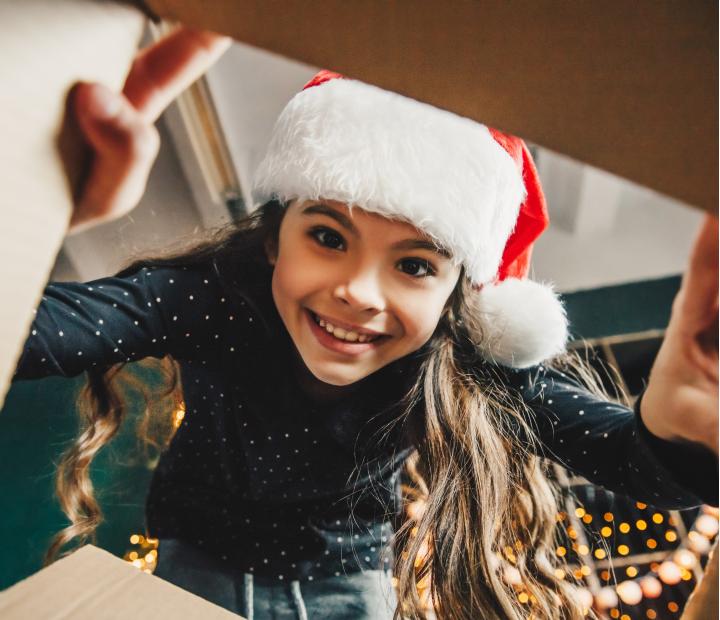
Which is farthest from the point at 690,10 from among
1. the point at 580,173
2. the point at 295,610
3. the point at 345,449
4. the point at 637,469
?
the point at 580,173

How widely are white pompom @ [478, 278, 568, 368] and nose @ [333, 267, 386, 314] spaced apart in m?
0.14

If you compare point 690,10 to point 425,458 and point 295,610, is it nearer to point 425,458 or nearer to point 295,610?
point 425,458

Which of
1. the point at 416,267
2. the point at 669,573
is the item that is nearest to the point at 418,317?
the point at 416,267

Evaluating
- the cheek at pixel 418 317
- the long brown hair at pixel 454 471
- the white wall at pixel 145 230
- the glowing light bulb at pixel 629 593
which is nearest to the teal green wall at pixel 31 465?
the long brown hair at pixel 454 471

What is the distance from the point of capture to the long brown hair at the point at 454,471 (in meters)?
0.52

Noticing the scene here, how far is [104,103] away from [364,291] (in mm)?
252

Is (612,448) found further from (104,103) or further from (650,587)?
(104,103)

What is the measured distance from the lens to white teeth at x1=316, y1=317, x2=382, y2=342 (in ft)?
1.60

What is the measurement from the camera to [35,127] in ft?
0.70

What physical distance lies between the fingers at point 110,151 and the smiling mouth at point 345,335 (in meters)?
0.24

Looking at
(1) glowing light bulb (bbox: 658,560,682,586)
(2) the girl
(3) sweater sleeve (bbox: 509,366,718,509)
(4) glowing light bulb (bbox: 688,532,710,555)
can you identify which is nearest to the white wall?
(2) the girl

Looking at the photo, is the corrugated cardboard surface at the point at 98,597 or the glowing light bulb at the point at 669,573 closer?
the corrugated cardboard surface at the point at 98,597

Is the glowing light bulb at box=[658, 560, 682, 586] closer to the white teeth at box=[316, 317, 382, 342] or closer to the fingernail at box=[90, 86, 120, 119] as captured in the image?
the white teeth at box=[316, 317, 382, 342]

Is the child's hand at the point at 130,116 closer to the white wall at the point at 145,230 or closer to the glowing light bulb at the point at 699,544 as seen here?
the white wall at the point at 145,230
